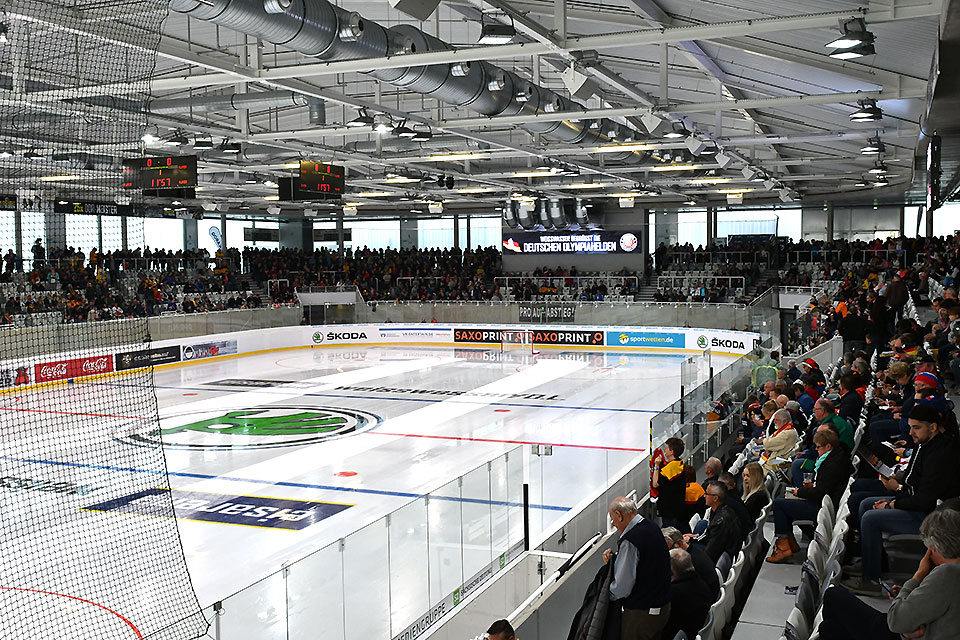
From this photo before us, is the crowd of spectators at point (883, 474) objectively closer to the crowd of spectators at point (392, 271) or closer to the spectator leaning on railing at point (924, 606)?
the spectator leaning on railing at point (924, 606)

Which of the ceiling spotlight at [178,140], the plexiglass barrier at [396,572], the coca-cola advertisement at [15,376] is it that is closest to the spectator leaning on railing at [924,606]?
the plexiglass barrier at [396,572]

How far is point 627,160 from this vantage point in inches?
999

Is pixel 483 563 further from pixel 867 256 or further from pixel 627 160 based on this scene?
pixel 867 256

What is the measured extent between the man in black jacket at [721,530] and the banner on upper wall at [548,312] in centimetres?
2560

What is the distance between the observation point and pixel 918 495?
552 centimetres

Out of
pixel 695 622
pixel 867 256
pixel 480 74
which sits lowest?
pixel 695 622

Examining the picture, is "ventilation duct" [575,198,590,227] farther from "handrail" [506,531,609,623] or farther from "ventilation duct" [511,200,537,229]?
"handrail" [506,531,609,623]

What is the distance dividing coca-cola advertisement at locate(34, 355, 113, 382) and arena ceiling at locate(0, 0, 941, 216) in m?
5.75

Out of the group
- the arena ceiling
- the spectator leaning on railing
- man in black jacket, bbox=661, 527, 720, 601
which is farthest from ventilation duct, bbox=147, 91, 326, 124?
the spectator leaning on railing

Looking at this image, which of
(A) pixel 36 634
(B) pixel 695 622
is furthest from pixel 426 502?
(A) pixel 36 634

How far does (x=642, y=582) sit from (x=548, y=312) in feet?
91.3

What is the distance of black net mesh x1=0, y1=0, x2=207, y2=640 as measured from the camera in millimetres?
6391

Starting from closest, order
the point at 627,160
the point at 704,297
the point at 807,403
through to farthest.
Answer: the point at 807,403 → the point at 627,160 → the point at 704,297

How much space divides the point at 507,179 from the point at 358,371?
914 centimetres
